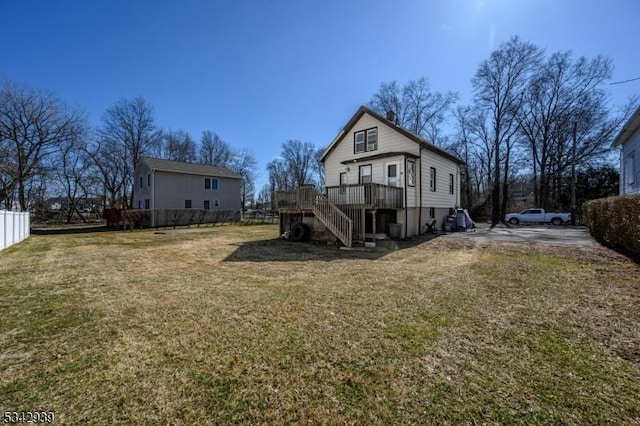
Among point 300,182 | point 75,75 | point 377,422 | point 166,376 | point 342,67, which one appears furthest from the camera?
point 300,182

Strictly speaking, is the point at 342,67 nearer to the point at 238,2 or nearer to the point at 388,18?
the point at 388,18

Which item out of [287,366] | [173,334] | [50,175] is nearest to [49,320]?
[173,334]

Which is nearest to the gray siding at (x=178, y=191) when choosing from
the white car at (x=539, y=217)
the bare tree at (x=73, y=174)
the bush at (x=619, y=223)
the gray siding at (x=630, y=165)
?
the bare tree at (x=73, y=174)

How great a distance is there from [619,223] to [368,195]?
26.4 ft

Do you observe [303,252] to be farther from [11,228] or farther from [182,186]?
[182,186]

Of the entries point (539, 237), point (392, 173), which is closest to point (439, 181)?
point (392, 173)

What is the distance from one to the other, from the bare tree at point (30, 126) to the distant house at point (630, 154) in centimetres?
3785

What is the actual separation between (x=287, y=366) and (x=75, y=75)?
21.3 m

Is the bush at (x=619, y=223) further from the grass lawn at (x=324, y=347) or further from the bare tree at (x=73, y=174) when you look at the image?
the bare tree at (x=73, y=174)

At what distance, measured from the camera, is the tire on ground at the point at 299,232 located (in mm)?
13297

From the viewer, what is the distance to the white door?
46.7ft

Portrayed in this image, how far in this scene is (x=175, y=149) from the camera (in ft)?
141

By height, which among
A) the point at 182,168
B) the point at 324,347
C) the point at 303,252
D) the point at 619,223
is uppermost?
the point at 182,168

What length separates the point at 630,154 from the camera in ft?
38.6
